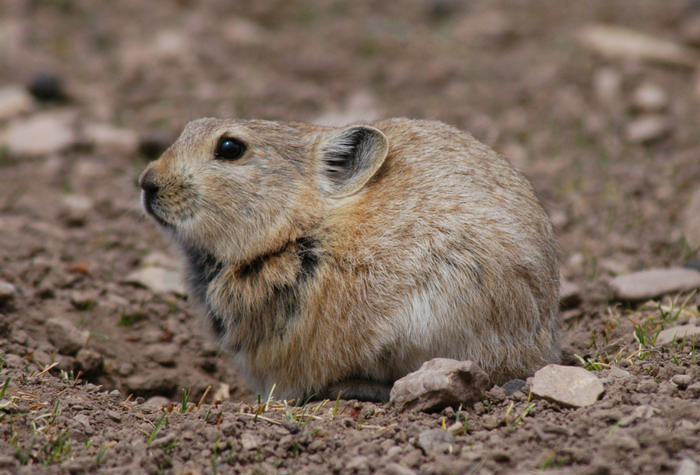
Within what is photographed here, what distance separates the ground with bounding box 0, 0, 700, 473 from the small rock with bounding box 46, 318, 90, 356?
2 centimetres

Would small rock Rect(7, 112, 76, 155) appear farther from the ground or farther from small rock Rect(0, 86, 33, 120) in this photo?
small rock Rect(0, 86, 33, 120)

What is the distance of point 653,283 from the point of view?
6.55 metres

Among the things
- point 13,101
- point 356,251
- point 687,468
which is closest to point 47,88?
point 13,101

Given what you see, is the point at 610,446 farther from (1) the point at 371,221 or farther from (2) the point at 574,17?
(2) the point at 574,17

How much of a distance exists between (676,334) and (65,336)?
4.23 metres

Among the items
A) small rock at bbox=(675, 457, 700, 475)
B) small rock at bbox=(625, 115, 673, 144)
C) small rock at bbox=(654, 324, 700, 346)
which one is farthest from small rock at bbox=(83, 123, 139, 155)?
small rock at bbox=(675, 457, 700, 475)

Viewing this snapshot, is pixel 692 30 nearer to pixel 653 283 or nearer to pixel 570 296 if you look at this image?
pixel 653 283

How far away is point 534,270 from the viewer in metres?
5.30

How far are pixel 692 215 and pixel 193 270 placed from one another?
4801mm

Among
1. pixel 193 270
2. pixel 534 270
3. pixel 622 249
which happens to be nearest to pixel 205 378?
pixel 193 270

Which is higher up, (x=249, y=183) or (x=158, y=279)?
(x=249, y=183)

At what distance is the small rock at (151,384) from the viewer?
6020 mm

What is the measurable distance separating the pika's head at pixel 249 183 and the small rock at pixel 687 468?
275 centimetres

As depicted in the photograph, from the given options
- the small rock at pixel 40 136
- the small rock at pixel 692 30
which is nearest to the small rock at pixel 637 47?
the small rock at pixel 692 30
